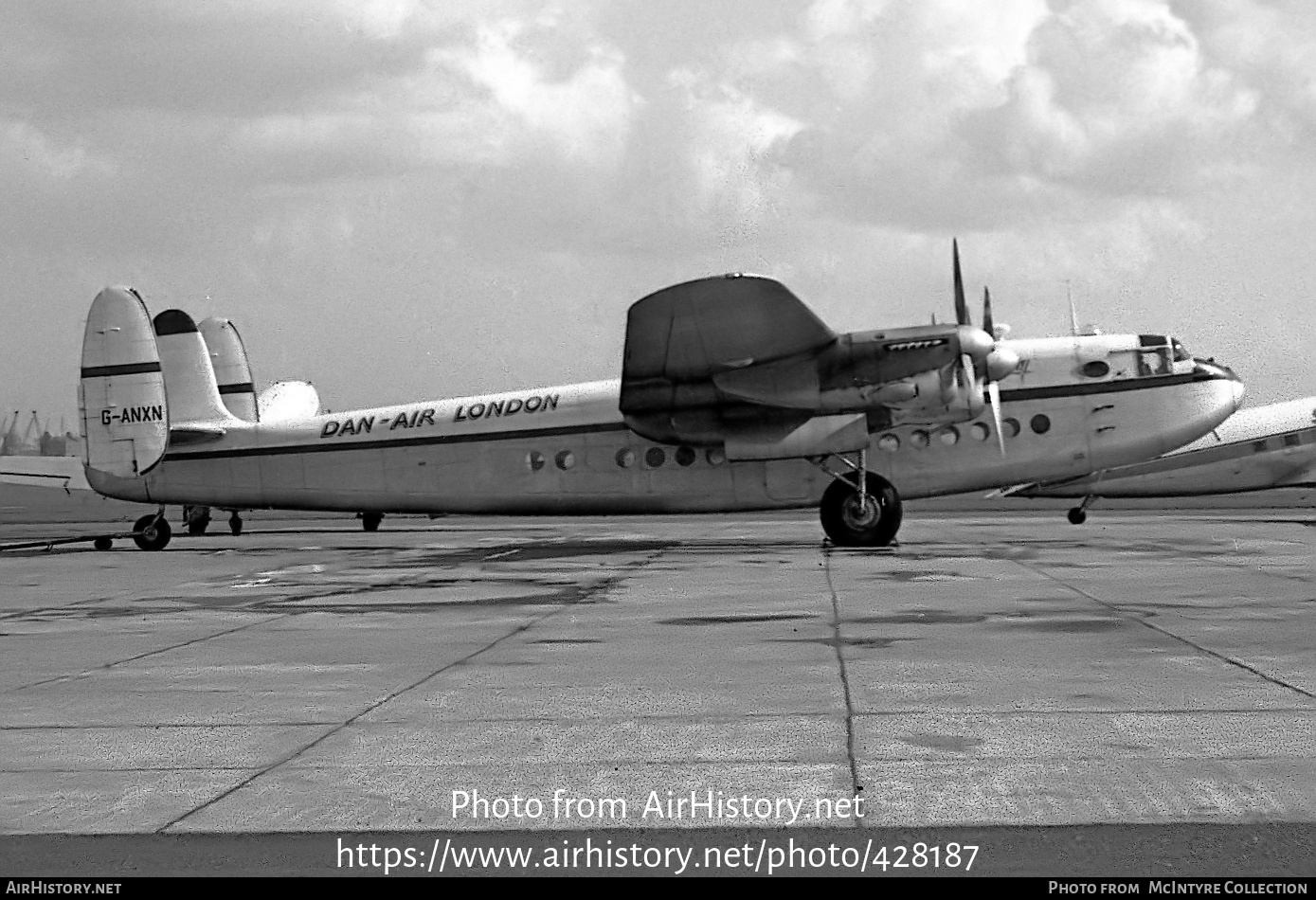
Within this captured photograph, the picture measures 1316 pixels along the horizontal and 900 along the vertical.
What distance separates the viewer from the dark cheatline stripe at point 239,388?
1518 inches

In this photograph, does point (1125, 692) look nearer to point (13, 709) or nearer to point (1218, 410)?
point (13, 709)

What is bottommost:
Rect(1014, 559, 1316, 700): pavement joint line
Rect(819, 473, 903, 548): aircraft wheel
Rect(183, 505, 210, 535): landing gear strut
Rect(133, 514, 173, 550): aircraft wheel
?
Rect(1014, 559, 1316, 700): pavement joint line

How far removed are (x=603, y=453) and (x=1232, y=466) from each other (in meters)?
19.5

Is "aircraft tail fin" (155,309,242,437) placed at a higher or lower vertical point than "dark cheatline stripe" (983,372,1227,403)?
higher

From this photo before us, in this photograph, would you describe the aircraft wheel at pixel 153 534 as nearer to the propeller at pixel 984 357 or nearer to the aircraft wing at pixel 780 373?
the aircraft wing at pixel 780 373

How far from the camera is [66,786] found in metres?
7.31

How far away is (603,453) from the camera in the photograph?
2897cm

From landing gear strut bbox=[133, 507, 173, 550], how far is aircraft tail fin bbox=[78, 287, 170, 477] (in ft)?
4.72

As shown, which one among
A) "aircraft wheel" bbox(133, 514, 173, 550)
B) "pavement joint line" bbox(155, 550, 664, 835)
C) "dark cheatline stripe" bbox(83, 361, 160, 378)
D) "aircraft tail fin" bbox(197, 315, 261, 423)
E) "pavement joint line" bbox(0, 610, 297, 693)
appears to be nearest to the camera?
"pavement joint line" bbox(155, 550, 664, 835)

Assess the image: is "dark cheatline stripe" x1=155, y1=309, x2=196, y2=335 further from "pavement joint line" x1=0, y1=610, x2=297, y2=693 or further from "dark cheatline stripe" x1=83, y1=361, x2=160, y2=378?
"pavement joint line" x1=0, y1=610, x2=297, y2=693

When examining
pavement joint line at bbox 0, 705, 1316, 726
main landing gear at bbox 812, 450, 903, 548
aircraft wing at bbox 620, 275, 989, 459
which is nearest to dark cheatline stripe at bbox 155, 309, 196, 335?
aircraft wing at bbox 620, 275, 989, 459

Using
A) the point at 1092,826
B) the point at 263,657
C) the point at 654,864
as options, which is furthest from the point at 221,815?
the point at 263,657

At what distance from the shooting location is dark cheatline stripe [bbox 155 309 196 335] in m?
35.2

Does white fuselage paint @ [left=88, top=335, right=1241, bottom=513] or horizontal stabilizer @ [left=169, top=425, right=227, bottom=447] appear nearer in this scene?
white fuselage paint @ [left=88, top=335, right=1241, bottom=513]
